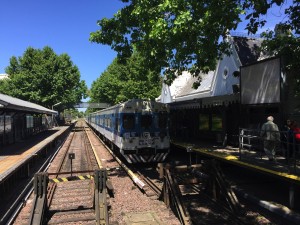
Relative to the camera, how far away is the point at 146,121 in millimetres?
15008

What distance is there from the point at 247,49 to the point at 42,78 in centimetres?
3061

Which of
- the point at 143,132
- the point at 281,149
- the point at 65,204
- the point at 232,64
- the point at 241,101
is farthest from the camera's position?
the point at 232,64

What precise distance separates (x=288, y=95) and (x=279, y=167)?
194 inches

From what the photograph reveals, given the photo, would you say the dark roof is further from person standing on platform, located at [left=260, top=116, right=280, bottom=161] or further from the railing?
person standing on platform, located at [left=260, top=116, right=280, bottom=161]

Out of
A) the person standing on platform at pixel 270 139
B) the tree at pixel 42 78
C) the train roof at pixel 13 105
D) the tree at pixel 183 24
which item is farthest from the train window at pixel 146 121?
the tree at pixel 42 78

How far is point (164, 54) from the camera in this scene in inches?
468

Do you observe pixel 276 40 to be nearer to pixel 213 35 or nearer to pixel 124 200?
pixel 213 35

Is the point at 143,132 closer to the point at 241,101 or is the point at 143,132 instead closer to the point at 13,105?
the point at 241,101

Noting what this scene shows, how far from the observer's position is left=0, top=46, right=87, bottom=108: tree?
43.0 metres

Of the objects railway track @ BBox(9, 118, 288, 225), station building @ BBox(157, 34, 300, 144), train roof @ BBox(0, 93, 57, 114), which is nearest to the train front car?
railway track @ BBox(9, 118, 288, 225)

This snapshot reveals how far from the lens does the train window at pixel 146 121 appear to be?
49.1 ft

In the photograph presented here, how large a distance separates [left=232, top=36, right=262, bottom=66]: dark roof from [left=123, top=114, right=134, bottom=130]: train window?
8.79 meters

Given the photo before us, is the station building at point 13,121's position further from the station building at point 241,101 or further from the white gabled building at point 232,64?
the white gabled building at point 232,64

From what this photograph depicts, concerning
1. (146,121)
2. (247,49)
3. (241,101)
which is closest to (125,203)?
(146,121)
